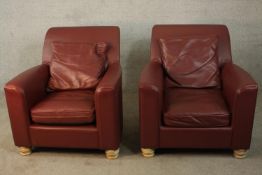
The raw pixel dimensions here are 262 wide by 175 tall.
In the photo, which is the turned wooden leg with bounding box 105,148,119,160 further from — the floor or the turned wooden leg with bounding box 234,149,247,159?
the turned wooden leg with bounding box 234,149,247,159

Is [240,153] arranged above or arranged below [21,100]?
below

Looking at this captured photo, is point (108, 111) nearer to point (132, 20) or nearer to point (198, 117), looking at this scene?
point (198, 117)

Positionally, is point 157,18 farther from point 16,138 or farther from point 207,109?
point 16,138

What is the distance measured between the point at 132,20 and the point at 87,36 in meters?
0.68

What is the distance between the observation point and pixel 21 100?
7.66 ft

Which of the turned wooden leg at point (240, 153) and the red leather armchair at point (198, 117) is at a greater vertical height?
the red leather armchair at point (198, 117)

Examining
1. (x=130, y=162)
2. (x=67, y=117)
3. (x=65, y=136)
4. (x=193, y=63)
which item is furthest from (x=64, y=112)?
(x=193, y=63)

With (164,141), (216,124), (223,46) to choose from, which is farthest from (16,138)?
(223,46)

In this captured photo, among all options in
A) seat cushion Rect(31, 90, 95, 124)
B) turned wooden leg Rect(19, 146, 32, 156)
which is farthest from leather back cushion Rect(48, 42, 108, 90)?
turned wooden leg Rect(19, 146, 32, 156)

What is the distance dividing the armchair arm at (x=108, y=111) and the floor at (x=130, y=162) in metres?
0.16

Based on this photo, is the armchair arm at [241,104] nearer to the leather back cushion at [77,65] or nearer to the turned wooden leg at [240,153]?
the turned wooden leg at [240,153]

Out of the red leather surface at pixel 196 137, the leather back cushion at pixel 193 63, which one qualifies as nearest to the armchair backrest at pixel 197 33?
the leather back cushion at pixel 193 63

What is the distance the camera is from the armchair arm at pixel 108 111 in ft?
7.34

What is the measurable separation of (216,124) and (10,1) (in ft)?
8.01
